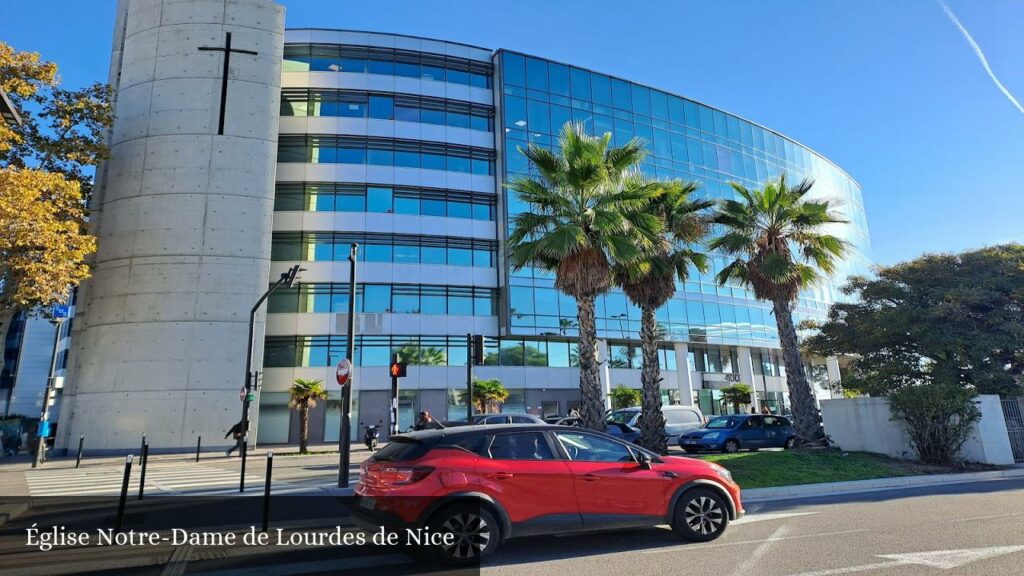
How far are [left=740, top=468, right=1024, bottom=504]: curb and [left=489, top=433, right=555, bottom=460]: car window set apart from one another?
5.78 m

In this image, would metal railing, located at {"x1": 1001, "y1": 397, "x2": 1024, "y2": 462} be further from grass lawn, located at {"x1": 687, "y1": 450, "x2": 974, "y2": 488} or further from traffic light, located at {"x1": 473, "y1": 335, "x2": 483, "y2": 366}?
traffic light, located at {"x1": 473, "y1": 335, "x2": 483, "y2": 366}

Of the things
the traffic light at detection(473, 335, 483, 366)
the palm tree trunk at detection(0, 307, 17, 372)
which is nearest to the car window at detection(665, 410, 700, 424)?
the traffic light at detection(473, 335, 483, 366)

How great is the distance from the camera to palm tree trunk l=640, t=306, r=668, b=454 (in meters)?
16.7

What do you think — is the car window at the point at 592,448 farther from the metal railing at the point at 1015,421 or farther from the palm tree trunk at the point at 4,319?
the palm tree trunk at the point at 4,319

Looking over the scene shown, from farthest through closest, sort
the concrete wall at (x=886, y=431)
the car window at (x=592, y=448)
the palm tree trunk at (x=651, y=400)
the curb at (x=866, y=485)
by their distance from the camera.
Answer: the palm tree trunk at (x=651, y=400)
the concrete wall at (x=886, y=431)
the curb at (x=866, y=485)
the car window at (x=592, y=448)

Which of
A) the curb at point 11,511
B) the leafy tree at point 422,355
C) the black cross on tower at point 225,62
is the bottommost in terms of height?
the curb at point 11,511

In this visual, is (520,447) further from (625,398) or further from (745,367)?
(745,367)

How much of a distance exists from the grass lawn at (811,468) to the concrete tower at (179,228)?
23.7m

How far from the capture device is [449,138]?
37.3m

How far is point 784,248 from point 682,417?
8350mm

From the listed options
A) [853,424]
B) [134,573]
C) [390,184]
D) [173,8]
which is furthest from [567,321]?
[134,573]

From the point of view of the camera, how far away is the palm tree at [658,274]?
1697 cm

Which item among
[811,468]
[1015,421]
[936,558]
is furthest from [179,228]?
[1015,421]

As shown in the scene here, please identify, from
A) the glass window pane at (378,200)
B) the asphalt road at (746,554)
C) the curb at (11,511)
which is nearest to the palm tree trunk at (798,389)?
the asphalt road at (746,554)
